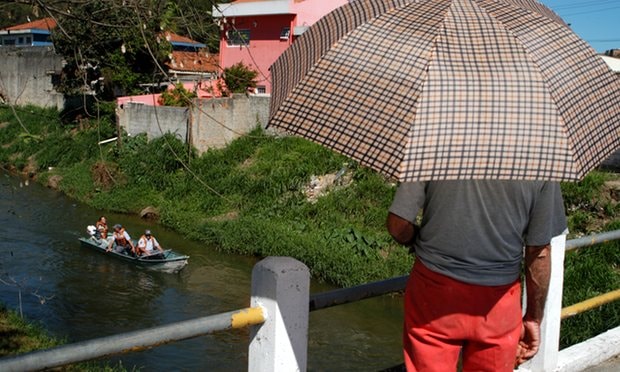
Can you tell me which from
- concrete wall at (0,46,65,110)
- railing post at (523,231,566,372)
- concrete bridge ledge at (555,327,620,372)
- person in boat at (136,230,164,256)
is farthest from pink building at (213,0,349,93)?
railing post at (523,231,566,372)

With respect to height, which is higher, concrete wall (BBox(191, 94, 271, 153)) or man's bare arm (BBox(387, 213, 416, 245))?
man's bare arm (BBox(387, 213, 416, 245))

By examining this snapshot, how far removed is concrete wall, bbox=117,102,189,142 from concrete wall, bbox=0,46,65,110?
5.36 meters

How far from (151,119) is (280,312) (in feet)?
65.3

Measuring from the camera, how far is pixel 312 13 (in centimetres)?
2272

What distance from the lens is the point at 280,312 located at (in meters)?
2.67

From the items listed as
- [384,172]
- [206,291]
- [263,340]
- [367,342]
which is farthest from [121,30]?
[206,291]

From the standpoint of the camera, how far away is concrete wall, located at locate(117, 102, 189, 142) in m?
20.9

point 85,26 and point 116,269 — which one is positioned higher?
point 85,26

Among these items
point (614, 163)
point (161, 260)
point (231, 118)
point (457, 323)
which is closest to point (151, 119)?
point (231, 118)

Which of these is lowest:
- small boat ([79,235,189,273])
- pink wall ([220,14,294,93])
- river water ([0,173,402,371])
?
river water ([0,173,402,371])

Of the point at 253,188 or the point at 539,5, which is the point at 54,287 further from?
the point at 539,5

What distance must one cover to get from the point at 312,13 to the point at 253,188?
7000 mm

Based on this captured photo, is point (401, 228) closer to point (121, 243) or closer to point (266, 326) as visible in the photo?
point (266, 326)

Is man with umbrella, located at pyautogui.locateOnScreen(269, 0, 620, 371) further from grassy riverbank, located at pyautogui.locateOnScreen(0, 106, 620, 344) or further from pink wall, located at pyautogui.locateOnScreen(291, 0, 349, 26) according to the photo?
pink wall, located at pyautogui.locateOnScreen(291, 0, 349, 26)
